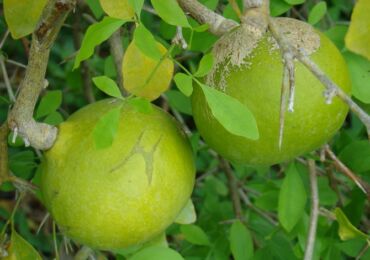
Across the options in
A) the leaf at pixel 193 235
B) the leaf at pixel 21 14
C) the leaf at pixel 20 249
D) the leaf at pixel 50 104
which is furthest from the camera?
the leaf at pixel 193 235

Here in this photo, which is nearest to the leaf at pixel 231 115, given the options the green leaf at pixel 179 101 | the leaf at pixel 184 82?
the leaf at pixel 184 82

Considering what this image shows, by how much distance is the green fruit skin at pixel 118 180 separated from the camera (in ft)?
4.27

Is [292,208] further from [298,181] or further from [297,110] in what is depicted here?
[297,110]

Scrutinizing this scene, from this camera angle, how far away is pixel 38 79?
1.29 m

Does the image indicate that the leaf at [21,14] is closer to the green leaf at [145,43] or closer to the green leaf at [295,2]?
the green leaf at [145,43]

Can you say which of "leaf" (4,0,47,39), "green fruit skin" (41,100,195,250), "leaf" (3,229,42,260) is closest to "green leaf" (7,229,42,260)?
"leaf" (3,229,42,260)

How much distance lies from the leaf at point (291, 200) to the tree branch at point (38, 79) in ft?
1.74

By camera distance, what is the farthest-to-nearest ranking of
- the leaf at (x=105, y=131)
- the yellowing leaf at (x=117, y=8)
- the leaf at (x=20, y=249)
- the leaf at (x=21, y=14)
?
1. the leaf at (x=20, y=249)
2. the leaf at (x=21, y=14)
3. the yellowing leaf at (x=117, y=8)
4. the leaf at (x=105, y=131)

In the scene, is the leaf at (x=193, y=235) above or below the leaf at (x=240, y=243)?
below

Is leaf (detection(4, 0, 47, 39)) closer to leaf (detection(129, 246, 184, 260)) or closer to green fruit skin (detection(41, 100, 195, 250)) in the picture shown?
green fruit skin (detection(41, 100, 195, 250))

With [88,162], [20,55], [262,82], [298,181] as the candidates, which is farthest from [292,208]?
[20,55]

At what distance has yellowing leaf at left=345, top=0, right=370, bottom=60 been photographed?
1128mm

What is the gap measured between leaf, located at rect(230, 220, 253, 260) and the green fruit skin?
0.37m

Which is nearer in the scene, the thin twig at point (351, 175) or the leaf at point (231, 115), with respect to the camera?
the leaf at point (231, 115)
